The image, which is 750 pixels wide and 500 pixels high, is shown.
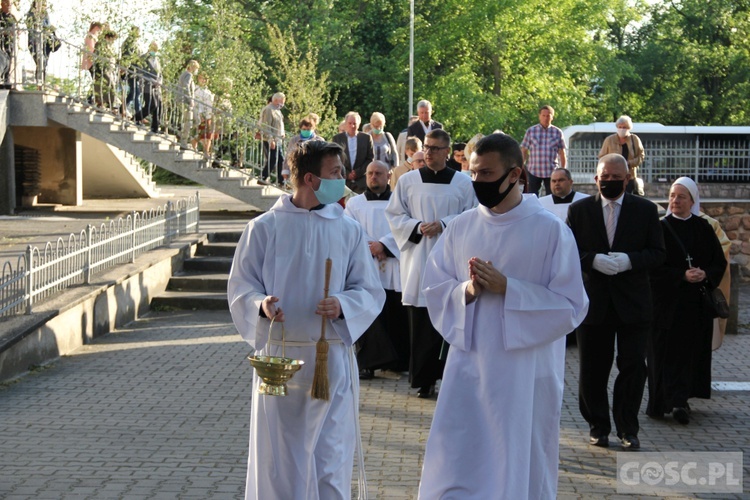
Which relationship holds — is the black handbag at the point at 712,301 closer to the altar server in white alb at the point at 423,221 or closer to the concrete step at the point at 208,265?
the altar server in white alb at the point at 423,221

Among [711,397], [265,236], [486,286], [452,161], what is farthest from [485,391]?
[452,161]

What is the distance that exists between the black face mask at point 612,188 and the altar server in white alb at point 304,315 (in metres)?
3.11

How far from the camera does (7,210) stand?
75.7 ft

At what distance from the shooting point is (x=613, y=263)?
28.0 ft

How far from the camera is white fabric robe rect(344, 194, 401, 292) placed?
38.1 ft

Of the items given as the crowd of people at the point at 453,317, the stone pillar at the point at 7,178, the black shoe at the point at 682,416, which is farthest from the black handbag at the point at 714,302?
the stone pillar at the point at 7,178

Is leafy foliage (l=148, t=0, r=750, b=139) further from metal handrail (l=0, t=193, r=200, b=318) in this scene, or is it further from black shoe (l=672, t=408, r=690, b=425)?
black shoe (l=672, t=408, r=690, b=425)

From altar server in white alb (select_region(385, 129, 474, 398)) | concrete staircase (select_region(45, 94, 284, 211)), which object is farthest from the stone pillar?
altar server in white alb (select_region(385, 129, 474, 398))

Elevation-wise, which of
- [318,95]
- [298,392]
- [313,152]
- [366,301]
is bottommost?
[298,392]

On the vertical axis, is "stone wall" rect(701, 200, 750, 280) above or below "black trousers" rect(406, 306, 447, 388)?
above

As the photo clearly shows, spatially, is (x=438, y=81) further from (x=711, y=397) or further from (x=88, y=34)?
(x=711, y=397)

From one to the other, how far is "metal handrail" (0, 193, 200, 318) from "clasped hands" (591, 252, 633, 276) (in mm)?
5340

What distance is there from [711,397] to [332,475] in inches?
226

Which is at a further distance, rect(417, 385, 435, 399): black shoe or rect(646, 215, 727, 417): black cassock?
rect(417, 385, 435, 399): black shoe
